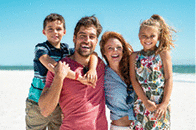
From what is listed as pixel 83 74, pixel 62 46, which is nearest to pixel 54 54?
pixel 62 46

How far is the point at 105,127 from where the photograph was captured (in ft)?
7.57

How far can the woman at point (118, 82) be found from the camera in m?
2.62

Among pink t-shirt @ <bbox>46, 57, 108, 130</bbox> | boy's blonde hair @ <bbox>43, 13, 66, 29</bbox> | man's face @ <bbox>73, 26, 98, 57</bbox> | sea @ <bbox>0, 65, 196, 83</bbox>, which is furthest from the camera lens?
sea @ <bbox>0, 65, 196, 83</bbox>

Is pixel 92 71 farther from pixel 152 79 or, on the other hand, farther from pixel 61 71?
pixel 152 79

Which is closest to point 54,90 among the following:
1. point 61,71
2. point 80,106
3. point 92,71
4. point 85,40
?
point 61,71

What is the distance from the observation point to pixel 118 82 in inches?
105

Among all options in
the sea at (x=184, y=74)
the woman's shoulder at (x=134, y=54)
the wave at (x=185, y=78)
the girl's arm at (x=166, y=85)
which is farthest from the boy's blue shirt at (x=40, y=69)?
the sea at (x=184, y=74)

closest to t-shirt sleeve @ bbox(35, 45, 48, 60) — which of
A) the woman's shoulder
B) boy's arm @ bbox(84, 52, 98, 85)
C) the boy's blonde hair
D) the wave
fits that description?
the boy's blonde hair

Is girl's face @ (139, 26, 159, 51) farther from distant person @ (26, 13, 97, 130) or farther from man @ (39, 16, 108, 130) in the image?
distant person @ (26, 13, 97, 130)

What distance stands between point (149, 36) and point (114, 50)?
56 centimetres

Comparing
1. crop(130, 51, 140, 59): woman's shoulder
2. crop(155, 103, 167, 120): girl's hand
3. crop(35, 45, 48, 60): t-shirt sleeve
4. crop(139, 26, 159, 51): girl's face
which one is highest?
crop(139, 26, 159, 51): girl's face

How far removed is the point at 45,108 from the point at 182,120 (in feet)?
16.8

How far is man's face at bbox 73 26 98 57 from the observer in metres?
2.41

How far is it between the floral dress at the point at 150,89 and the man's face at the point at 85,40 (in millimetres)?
838
